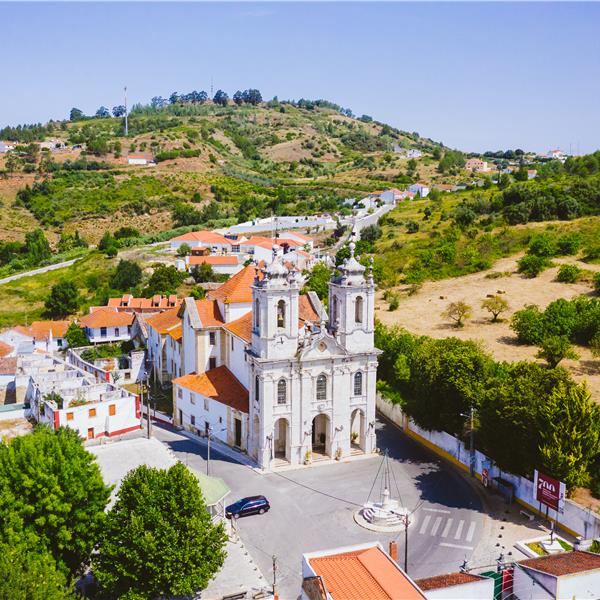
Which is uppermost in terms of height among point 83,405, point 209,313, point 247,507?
point 209,313

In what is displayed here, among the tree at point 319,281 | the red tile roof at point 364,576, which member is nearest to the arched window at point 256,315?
the red tile roof at point 364,576

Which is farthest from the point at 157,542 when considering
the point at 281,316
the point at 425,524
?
the point at 281,316

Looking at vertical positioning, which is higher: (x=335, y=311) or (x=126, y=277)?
(x=335, y=311)

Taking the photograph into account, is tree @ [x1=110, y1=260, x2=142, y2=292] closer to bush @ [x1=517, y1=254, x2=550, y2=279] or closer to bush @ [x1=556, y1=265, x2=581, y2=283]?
bush @ [x1=517, y1=254, x2=550, y2=279]

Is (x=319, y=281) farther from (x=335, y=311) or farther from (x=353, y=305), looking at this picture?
(x=353, y=305)

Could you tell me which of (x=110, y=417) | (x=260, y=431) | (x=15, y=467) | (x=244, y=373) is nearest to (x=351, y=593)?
(x=15, y=467)

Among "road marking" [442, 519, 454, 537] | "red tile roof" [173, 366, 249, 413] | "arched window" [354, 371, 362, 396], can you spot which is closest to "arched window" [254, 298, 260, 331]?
"red tile roof" [173, 366, 249, 413]

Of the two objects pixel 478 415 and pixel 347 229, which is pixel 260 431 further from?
pixel 347 229
